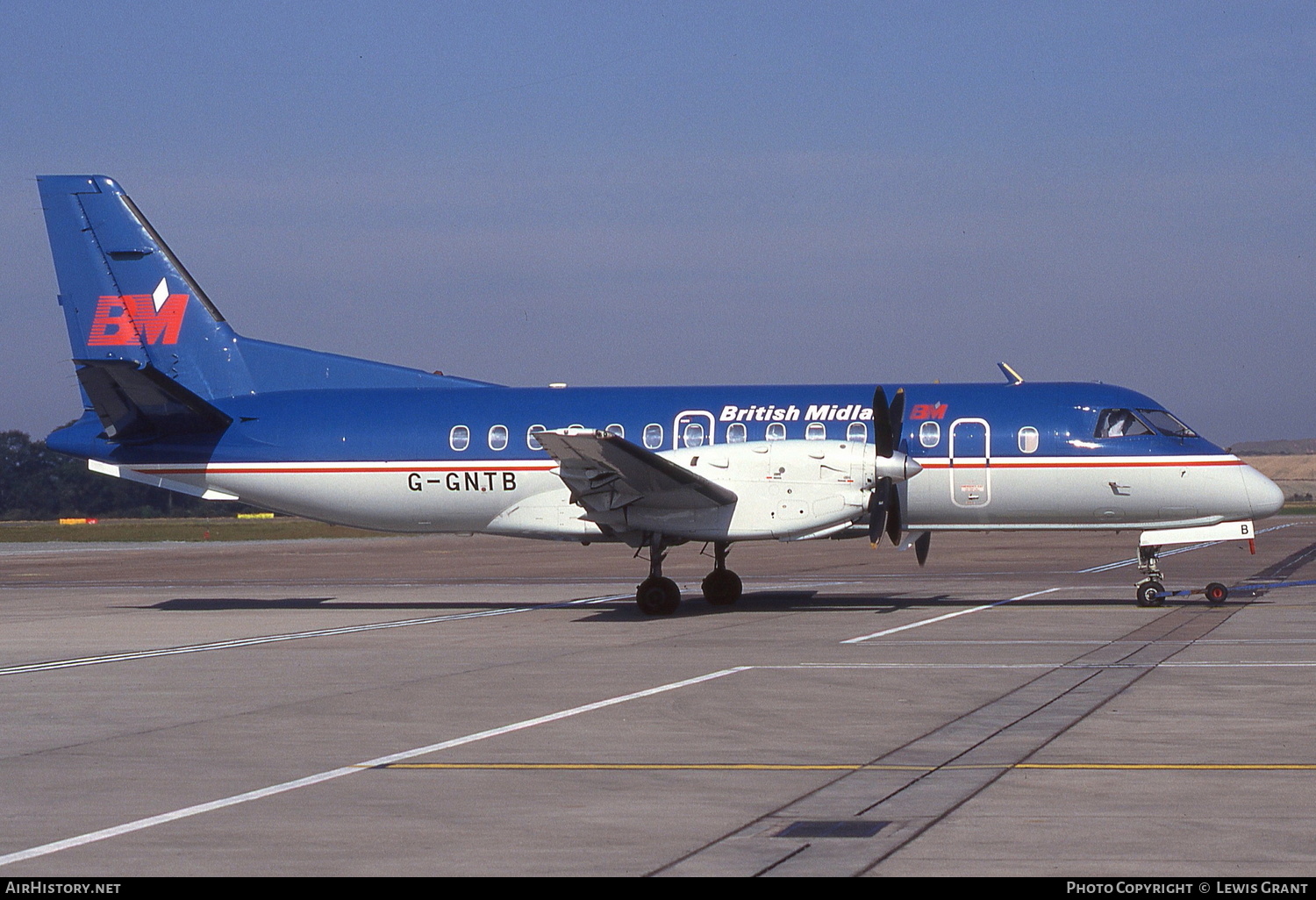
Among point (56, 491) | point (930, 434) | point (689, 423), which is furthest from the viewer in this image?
point (56, 491)

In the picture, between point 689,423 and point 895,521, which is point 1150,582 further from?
point 689,423

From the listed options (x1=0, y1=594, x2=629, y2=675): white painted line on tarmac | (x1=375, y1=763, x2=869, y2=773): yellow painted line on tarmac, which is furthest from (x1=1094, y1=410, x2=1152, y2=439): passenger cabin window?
(x1=375, y1=763, x2=869, y2=773): yellow painted line on tarmac

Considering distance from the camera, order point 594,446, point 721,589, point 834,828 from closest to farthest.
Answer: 1. point 834,828
2. point 594,446
3. point 721,589

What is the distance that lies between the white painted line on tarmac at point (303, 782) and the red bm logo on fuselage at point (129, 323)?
1498cm

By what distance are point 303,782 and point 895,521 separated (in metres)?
14.2

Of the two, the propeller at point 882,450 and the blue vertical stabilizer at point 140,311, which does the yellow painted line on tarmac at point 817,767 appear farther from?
the blue vertical stabilizer at point 140,311

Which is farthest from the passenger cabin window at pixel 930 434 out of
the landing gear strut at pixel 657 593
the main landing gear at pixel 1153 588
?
the landing gear strut at pixel 657 593

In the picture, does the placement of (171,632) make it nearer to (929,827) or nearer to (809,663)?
(809,663)

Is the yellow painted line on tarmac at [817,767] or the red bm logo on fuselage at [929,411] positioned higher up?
the red bm logo on fuselage at [929,411]

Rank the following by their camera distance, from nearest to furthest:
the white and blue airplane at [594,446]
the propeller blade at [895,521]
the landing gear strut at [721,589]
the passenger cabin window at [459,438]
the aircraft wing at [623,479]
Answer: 1. the aircraft wing at [623,479]
2. the white and blue airplane at [594,446]
3. the propeller blade at [895,521]
4. the passenger cabin window at [459,438]
5. the landing gear strut at [721,589]

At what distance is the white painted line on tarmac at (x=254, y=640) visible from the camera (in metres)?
16.3

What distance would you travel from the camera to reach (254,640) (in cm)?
1895

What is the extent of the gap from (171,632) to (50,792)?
12.2 metres

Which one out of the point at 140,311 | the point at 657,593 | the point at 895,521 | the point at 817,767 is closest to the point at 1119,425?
the point at 895,521
